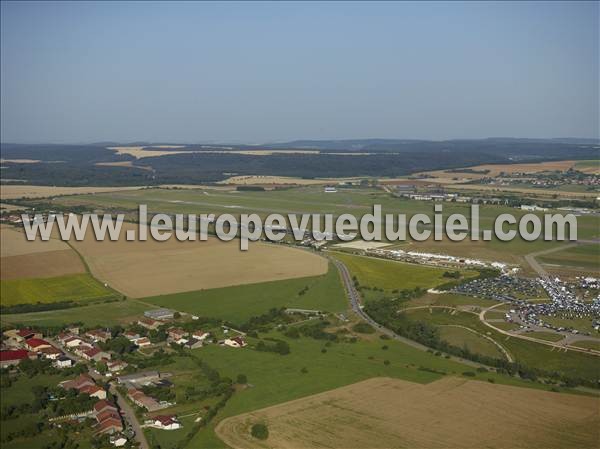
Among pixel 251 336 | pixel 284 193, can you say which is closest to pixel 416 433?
pixel 251 336

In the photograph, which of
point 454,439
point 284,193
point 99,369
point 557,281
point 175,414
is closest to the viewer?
point 454,439

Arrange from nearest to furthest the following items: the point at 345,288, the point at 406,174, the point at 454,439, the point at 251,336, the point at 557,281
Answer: the point at 454,439 → the point at 251,336 → the point at 557,281 → the point at 345,288 → the point at 406,174

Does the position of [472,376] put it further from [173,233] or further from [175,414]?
[173,233]

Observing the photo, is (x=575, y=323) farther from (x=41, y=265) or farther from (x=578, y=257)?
(x=41, y=265)

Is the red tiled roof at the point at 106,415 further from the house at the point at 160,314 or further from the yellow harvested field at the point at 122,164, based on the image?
the yellow harvested field at the point at 122,164

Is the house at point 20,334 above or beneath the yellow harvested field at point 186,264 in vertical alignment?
beneath

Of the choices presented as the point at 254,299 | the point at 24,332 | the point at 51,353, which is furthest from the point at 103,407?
the point at 254,299

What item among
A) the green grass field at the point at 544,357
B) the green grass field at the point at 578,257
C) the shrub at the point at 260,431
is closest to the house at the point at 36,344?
the shrub at the point at 260,431
